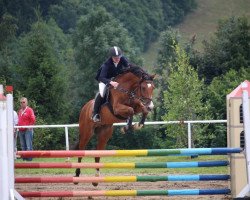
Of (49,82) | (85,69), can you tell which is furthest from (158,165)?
(85,69)

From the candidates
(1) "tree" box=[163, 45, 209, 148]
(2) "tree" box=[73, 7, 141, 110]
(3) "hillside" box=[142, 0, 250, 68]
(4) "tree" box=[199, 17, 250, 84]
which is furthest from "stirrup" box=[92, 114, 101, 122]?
(3) "hillside" box=[142, 0, 250, 68]

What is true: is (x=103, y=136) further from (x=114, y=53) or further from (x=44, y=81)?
(x=44, y=81)

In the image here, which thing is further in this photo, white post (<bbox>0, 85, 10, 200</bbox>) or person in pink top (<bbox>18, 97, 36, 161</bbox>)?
person in pink top (<bbox>18, 97, 36, 161</bbox>)

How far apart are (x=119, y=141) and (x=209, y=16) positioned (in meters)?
63.1

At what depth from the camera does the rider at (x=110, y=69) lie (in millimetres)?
11859

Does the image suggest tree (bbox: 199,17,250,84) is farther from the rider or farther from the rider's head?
the rider's head

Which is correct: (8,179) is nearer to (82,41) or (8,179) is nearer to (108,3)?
(82,41)

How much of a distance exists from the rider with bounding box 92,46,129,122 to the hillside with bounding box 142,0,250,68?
7212cm

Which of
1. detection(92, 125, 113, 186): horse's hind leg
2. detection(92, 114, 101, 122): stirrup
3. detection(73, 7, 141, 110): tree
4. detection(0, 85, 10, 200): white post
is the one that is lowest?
detection(0, 85, 10, 200): white post

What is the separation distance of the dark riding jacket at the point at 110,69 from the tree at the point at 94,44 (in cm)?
3792

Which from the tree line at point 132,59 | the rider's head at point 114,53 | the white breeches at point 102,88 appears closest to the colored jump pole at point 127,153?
the rider's head at point 114,53

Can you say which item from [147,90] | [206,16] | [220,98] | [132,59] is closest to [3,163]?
[147,90]

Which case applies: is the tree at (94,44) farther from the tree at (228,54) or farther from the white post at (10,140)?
the white post at (10,140)

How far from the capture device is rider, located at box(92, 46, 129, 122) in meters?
11.9
